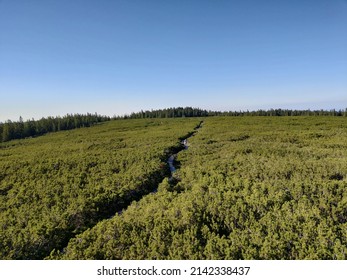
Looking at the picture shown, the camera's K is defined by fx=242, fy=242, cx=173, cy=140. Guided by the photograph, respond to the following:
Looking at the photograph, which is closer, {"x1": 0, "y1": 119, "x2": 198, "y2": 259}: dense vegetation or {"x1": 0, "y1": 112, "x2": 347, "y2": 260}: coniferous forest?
{"x1": 0, "y1": 112, "x2": 347, "y2": 260}: coniferous forest

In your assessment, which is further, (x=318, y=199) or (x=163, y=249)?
(x=318, y=199)

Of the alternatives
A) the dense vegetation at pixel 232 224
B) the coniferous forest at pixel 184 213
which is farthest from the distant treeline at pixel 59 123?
the dense vegetation at pixel 232 224

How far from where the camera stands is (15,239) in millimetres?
10547

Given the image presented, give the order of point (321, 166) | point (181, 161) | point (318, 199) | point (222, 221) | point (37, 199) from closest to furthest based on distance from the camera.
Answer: point (222, 221) → point (318, 199) → point (37, 199) → point (321, 166) → point (181, 161)

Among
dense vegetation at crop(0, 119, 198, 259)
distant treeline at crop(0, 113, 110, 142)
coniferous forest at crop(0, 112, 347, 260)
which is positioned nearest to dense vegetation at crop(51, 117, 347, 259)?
coniferous forest at crop(0, 112, 347, 260)

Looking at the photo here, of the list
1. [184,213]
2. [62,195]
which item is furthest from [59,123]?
[184,213]

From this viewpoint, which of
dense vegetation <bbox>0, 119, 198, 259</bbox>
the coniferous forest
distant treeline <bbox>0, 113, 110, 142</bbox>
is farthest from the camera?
distant treeline <bbox>0, 113, 110, 142</bbox>

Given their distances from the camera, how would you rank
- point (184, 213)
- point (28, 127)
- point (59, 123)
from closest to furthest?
point (184, 213)
point (28, 127)
point (59, 123)

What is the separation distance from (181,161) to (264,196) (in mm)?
12640

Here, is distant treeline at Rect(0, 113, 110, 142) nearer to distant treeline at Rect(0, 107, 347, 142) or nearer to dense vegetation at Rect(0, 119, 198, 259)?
distant treeline at Rect(0, 107, 347, 142)

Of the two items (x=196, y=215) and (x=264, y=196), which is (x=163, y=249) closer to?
(x=196, y=215)

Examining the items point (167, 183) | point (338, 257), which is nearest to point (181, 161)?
point (167, 183)

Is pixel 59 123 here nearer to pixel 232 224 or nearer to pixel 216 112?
pixel 216 112

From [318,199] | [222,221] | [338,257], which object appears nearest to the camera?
[338,257]
